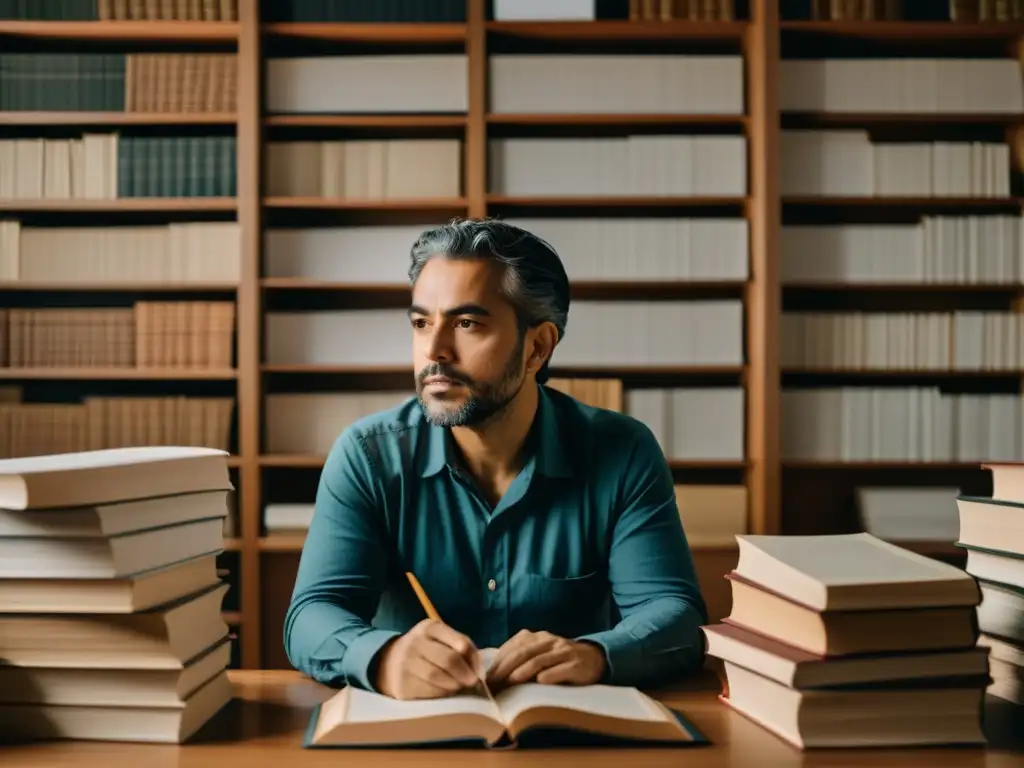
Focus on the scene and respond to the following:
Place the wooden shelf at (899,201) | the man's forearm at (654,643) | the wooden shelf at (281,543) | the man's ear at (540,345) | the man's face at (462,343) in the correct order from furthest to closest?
the wooden shelf at (899,201)
the wooden shelf at (281,543)
the man's ear at (540,345)
the man's face at (462,343)
the man's forearm at (654,643)

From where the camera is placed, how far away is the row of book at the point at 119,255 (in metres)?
3.33

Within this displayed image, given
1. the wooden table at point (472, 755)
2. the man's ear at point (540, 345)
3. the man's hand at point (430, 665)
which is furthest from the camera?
the man's ear at point (540, 345)

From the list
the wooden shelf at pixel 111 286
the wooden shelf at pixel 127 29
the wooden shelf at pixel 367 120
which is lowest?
the wooden shelf at pixel 111 286

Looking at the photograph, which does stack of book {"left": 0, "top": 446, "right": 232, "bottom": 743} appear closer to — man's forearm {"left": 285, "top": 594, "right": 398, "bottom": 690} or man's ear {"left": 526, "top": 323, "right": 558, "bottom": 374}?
man's forearm {"left": 285, "top": 594, "right": 398, "bottom": 690}

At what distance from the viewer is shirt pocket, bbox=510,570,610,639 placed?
5.07 feet

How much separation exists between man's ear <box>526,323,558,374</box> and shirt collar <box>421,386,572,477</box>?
9 centimetres

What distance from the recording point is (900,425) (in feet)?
11.0

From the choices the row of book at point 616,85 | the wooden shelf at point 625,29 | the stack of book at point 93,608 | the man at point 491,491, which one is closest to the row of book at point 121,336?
the row of book at point 616,85

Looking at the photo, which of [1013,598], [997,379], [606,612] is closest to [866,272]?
[997,379]

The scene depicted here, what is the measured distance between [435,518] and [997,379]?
108 inches

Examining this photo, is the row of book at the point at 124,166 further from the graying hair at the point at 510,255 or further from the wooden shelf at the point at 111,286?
the graying hair at the point at 510,255

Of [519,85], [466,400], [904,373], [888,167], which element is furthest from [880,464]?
[466,400]

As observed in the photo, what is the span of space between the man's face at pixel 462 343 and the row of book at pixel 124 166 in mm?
2021

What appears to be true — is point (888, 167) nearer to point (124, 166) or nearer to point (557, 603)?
point (557, 603)
